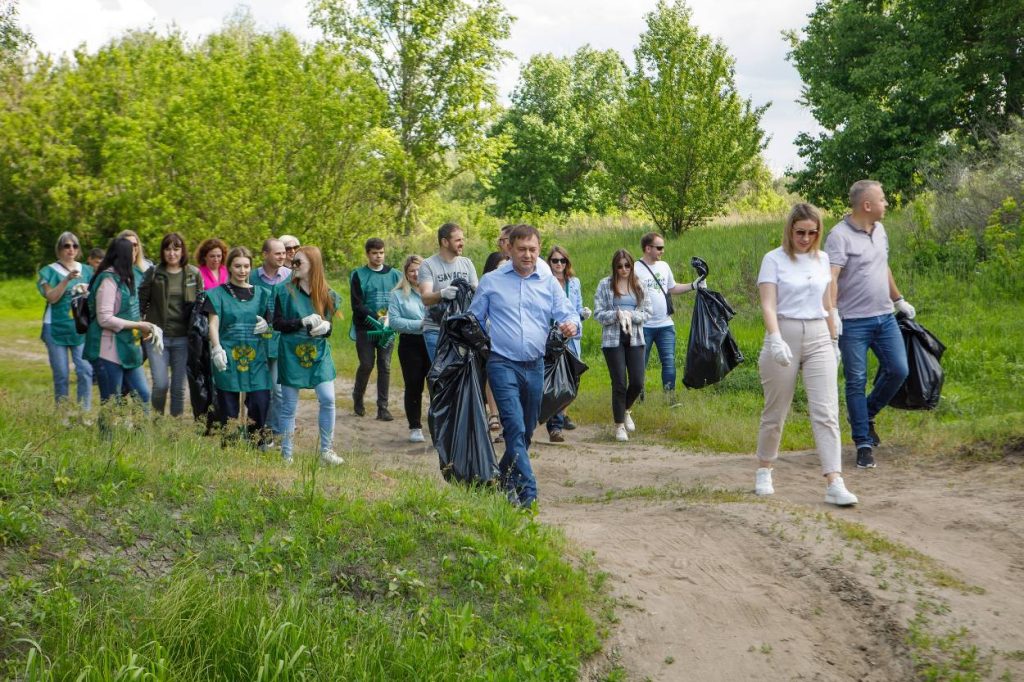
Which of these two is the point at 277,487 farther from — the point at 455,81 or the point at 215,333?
the point at 455,81

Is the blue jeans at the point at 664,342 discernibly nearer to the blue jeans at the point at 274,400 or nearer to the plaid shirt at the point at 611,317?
the plaid shirt at the point at 611,317

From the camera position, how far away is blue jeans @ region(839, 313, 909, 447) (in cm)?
830

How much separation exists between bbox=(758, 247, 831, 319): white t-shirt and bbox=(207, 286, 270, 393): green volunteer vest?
4000 mm

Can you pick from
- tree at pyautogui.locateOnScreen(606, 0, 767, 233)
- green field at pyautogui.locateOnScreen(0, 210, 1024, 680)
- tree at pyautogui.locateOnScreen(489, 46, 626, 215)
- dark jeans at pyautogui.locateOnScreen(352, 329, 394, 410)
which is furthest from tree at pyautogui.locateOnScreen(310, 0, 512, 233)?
green field at pyautogui.locateOnScreen(0, 210, 1024, 680)

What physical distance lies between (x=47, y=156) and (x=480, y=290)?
28.1 m

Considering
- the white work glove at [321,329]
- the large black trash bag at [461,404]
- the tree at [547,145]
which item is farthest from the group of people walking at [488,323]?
the tree at [547,145]

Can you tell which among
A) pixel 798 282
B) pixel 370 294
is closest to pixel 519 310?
pixel 798 282

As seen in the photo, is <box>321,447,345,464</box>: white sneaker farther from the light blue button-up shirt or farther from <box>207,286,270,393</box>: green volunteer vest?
the light blue button-up shirt

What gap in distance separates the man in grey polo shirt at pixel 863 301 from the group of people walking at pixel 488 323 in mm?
12

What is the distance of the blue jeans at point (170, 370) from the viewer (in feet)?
29.6

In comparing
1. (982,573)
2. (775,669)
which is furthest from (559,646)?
(982,573)

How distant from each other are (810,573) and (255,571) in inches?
116

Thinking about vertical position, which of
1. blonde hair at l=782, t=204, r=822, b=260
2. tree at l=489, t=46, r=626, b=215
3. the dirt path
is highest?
tree at l=489, t=46, r=626, b=215

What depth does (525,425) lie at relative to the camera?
7199mm
